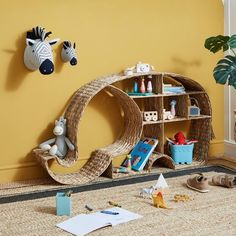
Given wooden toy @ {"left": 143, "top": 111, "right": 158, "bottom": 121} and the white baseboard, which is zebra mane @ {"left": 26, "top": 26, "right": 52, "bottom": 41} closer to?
wooden toy @ {"left": 143, "top": 111, "right": 158, "bottom": 121}

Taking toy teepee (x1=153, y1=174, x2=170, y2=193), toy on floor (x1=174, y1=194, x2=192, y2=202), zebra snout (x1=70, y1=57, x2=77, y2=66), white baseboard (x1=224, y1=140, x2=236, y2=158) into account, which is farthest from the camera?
white baseboard (x1=224, y1=140, x2=236, y2=158)

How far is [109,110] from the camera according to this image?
3.55 meters

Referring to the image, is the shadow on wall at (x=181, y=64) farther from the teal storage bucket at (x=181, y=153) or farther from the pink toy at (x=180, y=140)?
the teal storage bucket at (x=181, y=153)

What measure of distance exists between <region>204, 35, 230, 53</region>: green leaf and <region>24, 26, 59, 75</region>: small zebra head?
1351 millimetres

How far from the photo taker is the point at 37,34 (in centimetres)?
309

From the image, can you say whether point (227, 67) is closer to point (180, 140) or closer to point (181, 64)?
point (181, 64)

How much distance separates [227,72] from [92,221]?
176cm

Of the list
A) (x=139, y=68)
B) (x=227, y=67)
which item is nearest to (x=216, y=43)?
(x=227, y=67)

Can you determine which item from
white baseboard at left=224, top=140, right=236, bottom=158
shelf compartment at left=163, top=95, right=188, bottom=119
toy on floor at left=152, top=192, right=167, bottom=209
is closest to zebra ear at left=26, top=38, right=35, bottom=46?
shelf compartment at left=163, top=95, right=188, bottom=119

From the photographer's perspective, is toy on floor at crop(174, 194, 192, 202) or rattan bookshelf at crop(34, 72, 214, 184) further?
rattan bookshelf at crop(34, 72, 214, 184)

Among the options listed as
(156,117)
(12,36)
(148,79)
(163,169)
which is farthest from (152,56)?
(12,36)

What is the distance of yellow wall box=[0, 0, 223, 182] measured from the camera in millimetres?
3170

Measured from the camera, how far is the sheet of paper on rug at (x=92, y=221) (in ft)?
7.43

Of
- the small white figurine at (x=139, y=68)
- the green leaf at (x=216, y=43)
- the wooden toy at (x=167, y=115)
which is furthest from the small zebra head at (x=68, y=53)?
the green leaf at (x=216, y=43)
